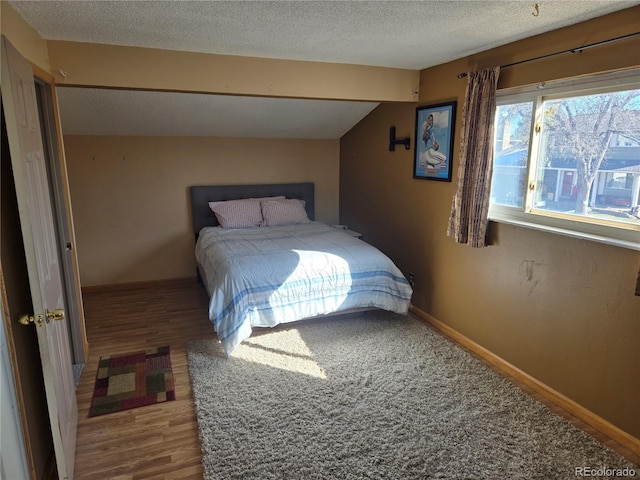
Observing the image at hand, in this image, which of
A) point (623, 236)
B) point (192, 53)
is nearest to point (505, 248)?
point (623, 236)

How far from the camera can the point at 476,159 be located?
2.84 m

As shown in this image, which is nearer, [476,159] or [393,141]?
[476,159]

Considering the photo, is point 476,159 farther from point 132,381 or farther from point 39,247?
point 132,381

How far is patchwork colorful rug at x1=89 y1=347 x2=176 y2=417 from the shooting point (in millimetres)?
2453

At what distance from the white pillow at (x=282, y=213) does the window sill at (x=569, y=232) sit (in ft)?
7.26

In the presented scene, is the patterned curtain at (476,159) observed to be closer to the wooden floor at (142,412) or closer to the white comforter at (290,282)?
the white comforter at (290,282)

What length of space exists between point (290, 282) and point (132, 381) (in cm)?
125

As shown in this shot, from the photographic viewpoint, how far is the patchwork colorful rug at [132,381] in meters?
2.45

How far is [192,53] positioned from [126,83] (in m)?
0.49

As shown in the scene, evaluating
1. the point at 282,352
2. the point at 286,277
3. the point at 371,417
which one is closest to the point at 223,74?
the point at 286,277

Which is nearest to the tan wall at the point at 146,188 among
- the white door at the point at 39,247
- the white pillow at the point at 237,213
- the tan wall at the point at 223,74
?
the white pillow at the point at 237,213

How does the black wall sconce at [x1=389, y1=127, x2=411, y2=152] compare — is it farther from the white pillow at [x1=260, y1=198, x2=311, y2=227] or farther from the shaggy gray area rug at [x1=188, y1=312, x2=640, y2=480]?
the shaggy gray area rug at [x1=188, y1=312, x2=640, y2=480]

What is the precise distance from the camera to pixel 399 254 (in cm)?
400

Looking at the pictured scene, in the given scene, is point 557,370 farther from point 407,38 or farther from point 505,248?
point 407,38
